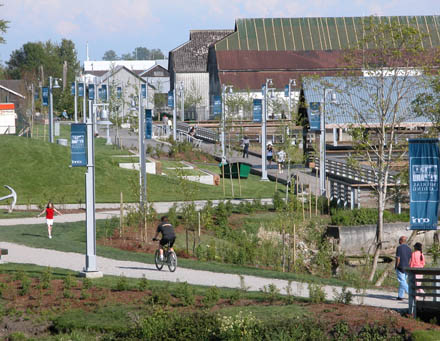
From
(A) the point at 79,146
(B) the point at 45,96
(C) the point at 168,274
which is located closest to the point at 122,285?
(C) the point at 168,274

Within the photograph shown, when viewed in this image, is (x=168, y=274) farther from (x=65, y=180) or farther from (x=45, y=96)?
(x=45, y=96)

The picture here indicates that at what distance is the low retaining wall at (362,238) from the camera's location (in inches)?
1284

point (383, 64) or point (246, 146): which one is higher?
point (383, 64)

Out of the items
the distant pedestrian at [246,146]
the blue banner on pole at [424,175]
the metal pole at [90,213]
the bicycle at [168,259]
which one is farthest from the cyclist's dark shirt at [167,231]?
the distant pedestrian at [246,146]

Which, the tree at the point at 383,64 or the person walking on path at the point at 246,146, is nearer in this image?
the tree at the point at 383,64

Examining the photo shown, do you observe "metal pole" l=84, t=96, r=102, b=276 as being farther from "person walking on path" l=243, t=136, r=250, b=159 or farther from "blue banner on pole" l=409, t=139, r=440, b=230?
"person walking on path" l=243, t=136, r=250, b=159

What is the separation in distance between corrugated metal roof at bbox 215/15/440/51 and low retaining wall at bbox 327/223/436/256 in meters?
61.5

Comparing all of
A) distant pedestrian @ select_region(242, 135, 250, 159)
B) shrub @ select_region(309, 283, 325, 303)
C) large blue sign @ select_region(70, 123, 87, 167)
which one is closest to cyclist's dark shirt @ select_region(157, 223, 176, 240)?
large blue sign @ select_region(70, 123, 87, 167)

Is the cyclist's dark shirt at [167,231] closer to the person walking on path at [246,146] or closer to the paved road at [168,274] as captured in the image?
the paved road at [168,274]

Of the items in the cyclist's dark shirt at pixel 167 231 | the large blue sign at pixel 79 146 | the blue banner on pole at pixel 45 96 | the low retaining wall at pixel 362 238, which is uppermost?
the blue banner on pole at pixel 45 96

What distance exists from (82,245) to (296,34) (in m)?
72.8

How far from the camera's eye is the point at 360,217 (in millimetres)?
34094

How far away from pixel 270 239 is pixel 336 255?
2.44 meters

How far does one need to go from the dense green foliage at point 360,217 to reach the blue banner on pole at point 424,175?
45.7 feet
